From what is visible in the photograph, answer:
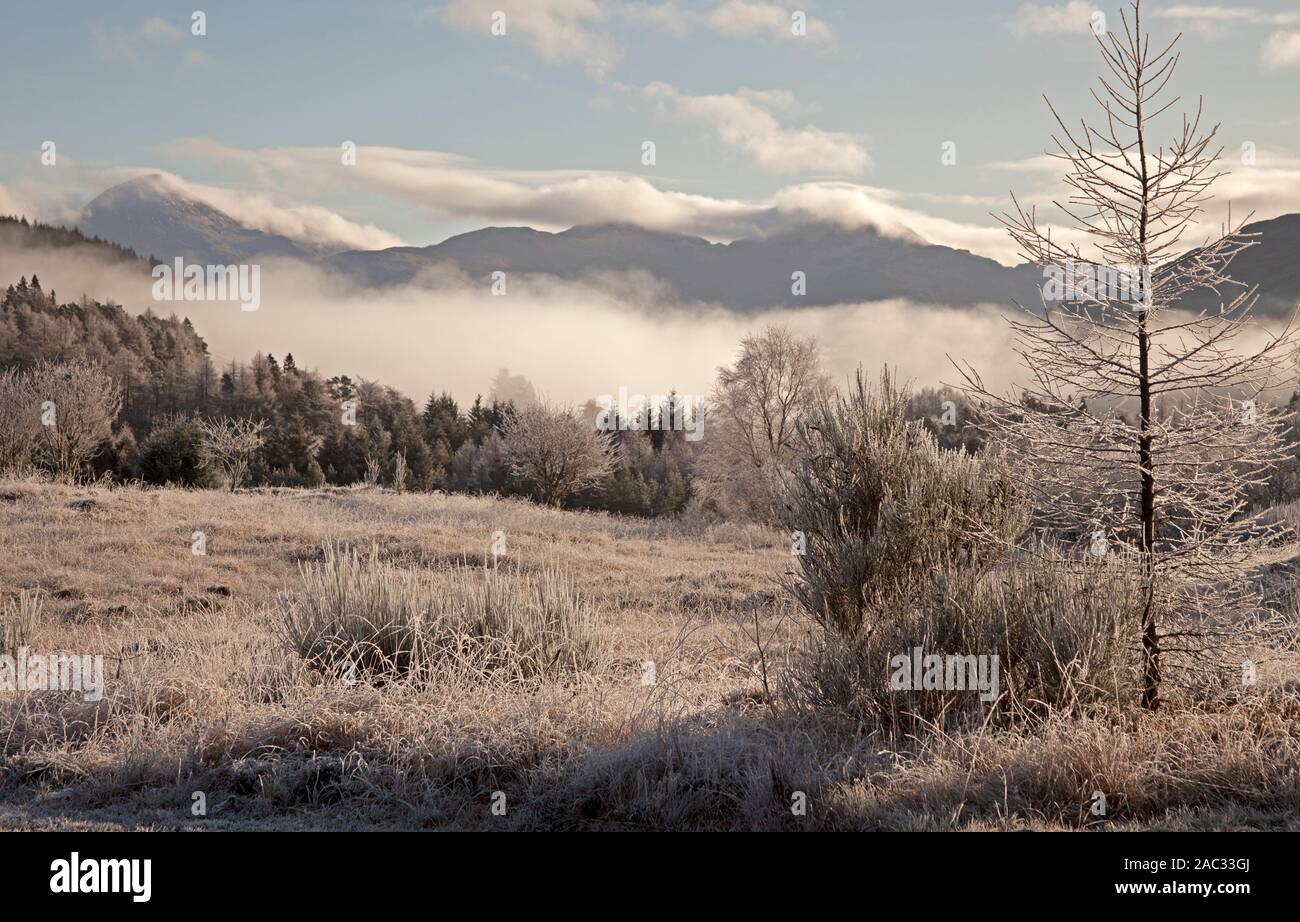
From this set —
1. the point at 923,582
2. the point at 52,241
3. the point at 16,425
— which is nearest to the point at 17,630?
the point at 923,582

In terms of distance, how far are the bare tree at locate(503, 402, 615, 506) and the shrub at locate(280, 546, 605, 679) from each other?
3079cm

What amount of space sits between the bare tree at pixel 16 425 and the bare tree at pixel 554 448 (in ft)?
56.0

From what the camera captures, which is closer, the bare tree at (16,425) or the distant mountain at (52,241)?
the bare tree at (16,425)

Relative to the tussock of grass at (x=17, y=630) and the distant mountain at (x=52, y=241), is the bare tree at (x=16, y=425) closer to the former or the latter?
the tussock of grass at (x=17, y=630)

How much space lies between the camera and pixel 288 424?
200 ft

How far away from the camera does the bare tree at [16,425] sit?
28531mm

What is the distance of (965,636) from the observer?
Answer: 262 inches

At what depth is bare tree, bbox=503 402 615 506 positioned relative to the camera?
4012 centimetres

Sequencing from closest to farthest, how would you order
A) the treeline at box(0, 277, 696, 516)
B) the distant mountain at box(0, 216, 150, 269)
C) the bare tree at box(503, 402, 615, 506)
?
the bare tree at box(503, 402, 615, 506) → the treeline at box(0, 277, 696, 516) → the distant mountain at box(0, 216, 150, 269)

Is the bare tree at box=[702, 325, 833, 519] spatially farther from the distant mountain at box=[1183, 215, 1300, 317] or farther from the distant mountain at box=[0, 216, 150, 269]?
the distant mountain at box=[0, 216, 150, 269]

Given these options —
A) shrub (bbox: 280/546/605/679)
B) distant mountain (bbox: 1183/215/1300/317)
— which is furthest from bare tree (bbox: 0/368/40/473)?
distant mountain (bbox: 1183/215/1300/317)

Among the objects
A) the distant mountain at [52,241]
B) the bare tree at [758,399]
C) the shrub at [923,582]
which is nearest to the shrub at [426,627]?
the shrub at [923,582]
